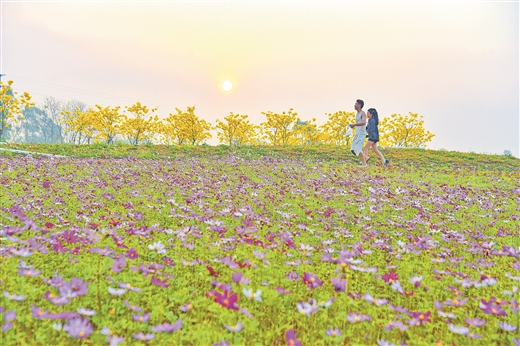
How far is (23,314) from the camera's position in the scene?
7.95 ft

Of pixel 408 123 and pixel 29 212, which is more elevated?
pixel 408 123

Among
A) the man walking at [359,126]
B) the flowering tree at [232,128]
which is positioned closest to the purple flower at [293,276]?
the man walking at [359,126]

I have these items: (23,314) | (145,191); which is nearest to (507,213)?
(145,191)

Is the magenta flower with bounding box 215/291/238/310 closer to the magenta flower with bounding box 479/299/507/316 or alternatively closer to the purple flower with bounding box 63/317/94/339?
the purple flower with bounding box 63/317/94/339

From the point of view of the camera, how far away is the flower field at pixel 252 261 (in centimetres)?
235

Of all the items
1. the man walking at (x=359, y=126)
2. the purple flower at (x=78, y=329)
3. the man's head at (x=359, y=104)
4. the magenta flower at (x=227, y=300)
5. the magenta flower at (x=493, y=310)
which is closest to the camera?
the purple flower at (x=78, y=329)

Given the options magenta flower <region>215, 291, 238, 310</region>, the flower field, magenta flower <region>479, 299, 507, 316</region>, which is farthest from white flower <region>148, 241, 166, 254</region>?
magenta flower <region>479, 299, 507, 316</region>

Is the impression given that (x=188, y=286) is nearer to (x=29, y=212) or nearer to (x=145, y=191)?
(x=29, y=212)

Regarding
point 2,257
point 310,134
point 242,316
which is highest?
point 310,134

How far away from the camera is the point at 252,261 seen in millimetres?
3008

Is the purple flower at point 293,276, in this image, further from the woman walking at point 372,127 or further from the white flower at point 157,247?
the woman walking at point 372,127

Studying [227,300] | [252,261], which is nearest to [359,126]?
[252,261]

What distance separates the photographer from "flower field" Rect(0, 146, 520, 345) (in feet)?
7.71

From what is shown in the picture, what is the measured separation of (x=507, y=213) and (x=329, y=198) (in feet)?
11.0
